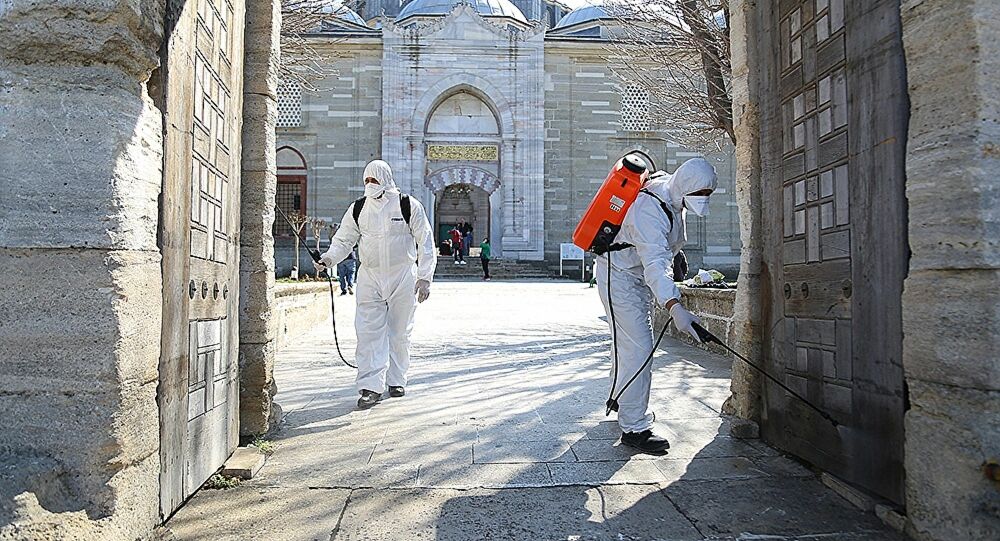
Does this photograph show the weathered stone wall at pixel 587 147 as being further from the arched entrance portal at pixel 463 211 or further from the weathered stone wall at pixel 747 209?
the weathered stone wall at pixel 747 209

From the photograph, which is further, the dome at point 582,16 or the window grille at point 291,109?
the dome at point 582,16

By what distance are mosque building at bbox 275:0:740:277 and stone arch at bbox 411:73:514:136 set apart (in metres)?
0.04

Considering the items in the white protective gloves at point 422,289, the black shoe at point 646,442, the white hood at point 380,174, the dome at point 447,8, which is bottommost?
the black shoe at point 646,442

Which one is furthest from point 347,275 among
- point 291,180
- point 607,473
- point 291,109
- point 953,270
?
point 953,270

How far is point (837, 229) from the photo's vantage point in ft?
10.6

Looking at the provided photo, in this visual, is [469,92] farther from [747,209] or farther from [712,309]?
[747,209]

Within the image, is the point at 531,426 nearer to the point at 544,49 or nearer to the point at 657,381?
the point at 657,381

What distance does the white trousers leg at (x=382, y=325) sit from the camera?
5.05 metres

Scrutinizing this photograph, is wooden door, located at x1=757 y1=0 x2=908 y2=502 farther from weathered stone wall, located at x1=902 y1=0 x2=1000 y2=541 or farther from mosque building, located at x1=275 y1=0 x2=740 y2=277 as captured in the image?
mosque building, located at x1=275 y1=0 x2=740 y2=277

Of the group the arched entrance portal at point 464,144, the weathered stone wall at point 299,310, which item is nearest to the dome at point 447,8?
the arched entrance portal at point 464,144

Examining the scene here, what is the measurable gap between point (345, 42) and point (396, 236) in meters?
21.9

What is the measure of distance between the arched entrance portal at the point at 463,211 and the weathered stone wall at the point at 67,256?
3098cm

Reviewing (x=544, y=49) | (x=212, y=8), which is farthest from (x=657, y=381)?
(x=544, y=49)

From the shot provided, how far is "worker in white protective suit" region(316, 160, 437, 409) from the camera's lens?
5.11 meters
